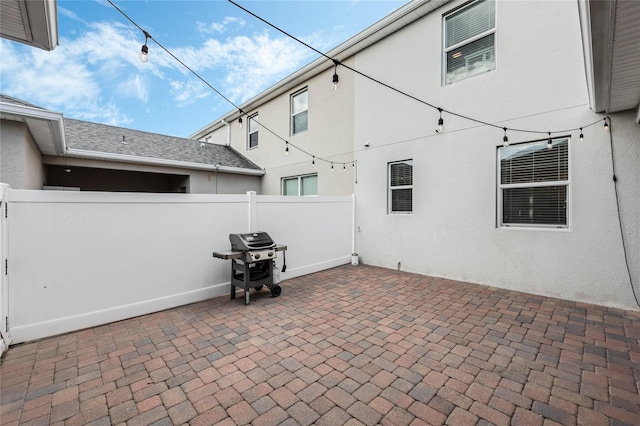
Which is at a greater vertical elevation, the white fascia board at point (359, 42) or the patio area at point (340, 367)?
the white fascia board at point (359, 42)

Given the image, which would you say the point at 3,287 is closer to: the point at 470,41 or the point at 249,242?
the point at 249,242

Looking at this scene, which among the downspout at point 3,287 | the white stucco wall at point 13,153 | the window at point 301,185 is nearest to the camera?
the downspout at point 3,287

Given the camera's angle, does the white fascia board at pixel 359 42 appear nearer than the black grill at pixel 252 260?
No

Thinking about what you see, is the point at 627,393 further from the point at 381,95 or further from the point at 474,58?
the point at 381,95

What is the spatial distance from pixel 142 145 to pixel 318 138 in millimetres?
5459

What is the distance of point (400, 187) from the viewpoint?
6289 millimetres

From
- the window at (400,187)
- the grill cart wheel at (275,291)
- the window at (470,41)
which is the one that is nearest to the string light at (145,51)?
the grill cart wheel at (275,291)

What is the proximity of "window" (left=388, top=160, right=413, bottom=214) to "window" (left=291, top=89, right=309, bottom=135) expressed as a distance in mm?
3481

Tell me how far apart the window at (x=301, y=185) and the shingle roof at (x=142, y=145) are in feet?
5.25

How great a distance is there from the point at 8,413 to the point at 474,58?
295 inches

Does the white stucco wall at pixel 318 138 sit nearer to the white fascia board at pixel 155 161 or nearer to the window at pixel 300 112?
the window at pixel 300 112

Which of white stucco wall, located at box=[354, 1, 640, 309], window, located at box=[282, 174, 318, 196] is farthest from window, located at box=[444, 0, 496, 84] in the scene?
window, located at box=[282, 174, 318, 196]

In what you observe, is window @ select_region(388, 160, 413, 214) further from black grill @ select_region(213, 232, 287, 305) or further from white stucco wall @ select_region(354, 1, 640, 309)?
black grill @ select_region(213, 232, 287, 305)

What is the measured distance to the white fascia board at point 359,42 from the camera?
217 inches
